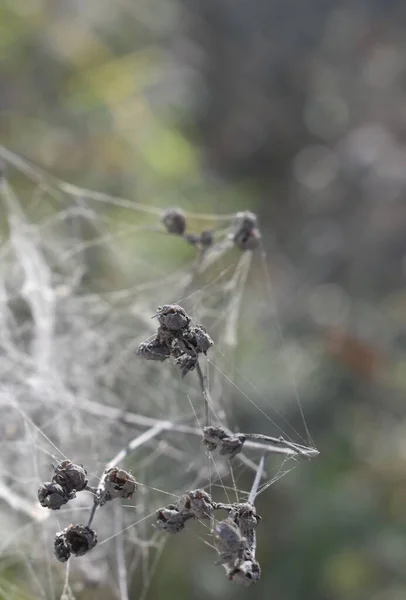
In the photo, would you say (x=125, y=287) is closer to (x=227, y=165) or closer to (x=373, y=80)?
(x=227, y=165)

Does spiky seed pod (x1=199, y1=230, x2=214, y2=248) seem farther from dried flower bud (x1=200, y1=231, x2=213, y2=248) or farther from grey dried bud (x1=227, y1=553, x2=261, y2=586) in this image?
grey dried bud (x1=227, y1=553, x2=261, y2=586)

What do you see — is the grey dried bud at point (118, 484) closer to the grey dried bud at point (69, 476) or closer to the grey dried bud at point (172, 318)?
the grey dried bud at point (69, 476)

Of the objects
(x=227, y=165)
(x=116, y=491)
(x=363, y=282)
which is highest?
(x=227, y=165)

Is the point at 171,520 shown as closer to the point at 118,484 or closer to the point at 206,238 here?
the point at 118,484

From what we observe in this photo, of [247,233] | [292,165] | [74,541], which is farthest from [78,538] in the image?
[292,165]

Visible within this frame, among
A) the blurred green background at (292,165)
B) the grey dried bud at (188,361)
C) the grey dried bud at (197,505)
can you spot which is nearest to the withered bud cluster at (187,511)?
the grey dried bud at (197,505)

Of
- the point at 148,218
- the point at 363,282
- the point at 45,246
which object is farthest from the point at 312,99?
the point at 45,246
